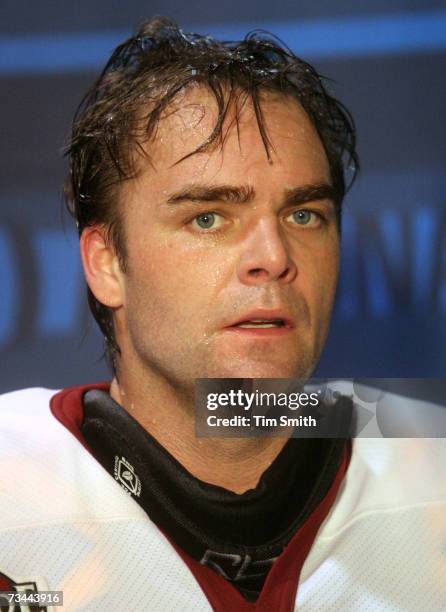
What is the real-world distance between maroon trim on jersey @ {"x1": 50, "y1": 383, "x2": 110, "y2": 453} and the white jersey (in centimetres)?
1

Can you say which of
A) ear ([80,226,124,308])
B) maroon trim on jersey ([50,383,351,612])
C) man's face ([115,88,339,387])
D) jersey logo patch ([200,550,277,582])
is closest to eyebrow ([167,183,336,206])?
man's face ([115,88,339,387])

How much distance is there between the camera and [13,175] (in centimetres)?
145

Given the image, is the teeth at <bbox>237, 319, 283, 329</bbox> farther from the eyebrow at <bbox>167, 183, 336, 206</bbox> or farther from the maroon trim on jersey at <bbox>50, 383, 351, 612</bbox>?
the maroon trim on jersey at <bbox>50, 383, 351, 612</bbox>

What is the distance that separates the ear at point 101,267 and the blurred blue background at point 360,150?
54 mm

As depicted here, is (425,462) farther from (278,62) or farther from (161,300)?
(278,62)

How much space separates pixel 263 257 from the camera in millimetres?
1263

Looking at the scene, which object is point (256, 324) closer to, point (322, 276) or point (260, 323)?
point (260, 323)

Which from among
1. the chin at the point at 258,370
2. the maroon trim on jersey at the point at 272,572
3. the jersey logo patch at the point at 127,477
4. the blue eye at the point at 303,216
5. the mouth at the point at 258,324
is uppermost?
the blue eye at the point at 303,216

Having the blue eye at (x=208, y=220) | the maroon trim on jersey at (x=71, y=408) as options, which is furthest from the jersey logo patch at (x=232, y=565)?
the blue eye at (x=208, y=220)

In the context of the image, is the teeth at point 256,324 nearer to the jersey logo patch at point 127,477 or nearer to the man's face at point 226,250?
the man's face at point 226,250

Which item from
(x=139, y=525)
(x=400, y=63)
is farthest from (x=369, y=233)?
(x=139, y=525)

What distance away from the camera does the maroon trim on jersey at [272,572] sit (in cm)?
126

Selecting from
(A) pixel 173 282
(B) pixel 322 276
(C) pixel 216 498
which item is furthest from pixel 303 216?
(C) pixel 216 498

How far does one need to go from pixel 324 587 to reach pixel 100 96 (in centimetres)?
83
